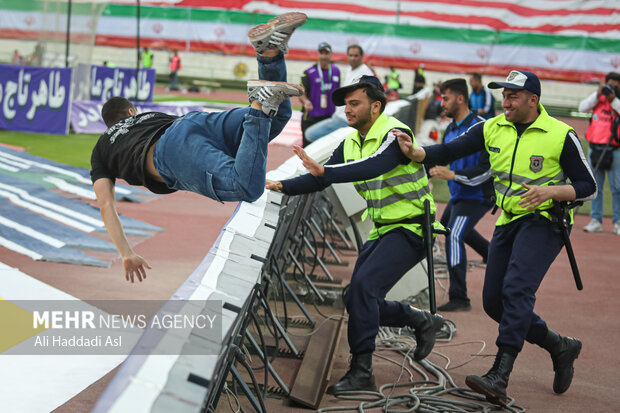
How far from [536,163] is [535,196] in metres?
0.36

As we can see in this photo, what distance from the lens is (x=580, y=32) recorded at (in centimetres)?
4300

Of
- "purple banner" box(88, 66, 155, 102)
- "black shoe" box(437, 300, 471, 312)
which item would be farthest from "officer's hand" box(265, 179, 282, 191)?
"purple banner" box(88, 66, 155, 102)

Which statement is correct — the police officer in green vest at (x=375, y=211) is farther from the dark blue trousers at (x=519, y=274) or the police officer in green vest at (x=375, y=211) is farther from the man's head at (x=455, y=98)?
the man's head at (x=455, y=98)

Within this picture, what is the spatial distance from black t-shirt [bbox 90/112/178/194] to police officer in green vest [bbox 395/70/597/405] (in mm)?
1678

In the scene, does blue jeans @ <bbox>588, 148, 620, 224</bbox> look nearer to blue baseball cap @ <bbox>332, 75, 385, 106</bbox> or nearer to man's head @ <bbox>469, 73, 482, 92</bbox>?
man's head @ <bbox>469, 73, 482, 92</bbox>

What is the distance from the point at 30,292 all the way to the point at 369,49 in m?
36.7

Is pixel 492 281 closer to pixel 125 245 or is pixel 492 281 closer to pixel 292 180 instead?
pixel 292 180

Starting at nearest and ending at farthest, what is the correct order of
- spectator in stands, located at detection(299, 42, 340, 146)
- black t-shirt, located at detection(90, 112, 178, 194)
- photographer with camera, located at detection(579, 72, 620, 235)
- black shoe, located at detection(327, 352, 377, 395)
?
1. black t-shirt, located at detection(90, 112, 178, 194)
2. black shoe, located at detection(327, 352, 377, 395)
3. photographer with camera, located at detection(579, 72, 620, 235)
4. spectator in stands, located at detection(299, 42, 340, 146)

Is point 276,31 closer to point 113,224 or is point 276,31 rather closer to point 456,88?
point 113,224

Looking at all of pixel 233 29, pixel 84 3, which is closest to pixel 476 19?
pixel 233 29

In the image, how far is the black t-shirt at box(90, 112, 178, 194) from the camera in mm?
4582

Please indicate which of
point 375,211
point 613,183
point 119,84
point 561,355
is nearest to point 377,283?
point 375,211

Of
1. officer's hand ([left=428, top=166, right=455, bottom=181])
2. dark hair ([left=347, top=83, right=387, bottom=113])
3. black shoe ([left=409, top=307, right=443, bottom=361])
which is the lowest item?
black shoe ([left=409, top=307, right=443, bottom=361])

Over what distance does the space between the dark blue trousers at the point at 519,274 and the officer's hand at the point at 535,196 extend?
0.32 metres
